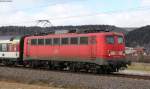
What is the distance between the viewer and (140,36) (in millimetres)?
166625

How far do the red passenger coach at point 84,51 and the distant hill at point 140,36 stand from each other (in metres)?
123

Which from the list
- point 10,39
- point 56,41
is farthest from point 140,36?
point 56,41

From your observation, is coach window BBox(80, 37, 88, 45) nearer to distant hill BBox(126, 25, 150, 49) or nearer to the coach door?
the coach door

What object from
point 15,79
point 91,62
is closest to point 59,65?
point 91,62

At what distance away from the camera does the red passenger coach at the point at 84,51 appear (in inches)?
1234

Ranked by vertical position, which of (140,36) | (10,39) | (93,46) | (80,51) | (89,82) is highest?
(140,36)

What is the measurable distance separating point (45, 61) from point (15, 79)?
10742 mm

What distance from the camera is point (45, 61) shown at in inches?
1540

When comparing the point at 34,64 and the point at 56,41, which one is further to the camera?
the point at 34,64

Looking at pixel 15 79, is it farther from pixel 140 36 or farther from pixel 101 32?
pixel 140 36

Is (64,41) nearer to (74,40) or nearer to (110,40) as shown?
(74,40)

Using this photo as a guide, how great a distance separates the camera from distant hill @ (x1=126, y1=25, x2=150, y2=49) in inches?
6389

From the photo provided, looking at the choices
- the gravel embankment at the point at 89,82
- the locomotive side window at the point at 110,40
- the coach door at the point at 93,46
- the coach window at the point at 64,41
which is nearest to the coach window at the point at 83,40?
the coach door at the point at 93,46

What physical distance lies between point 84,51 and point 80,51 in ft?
1.83
